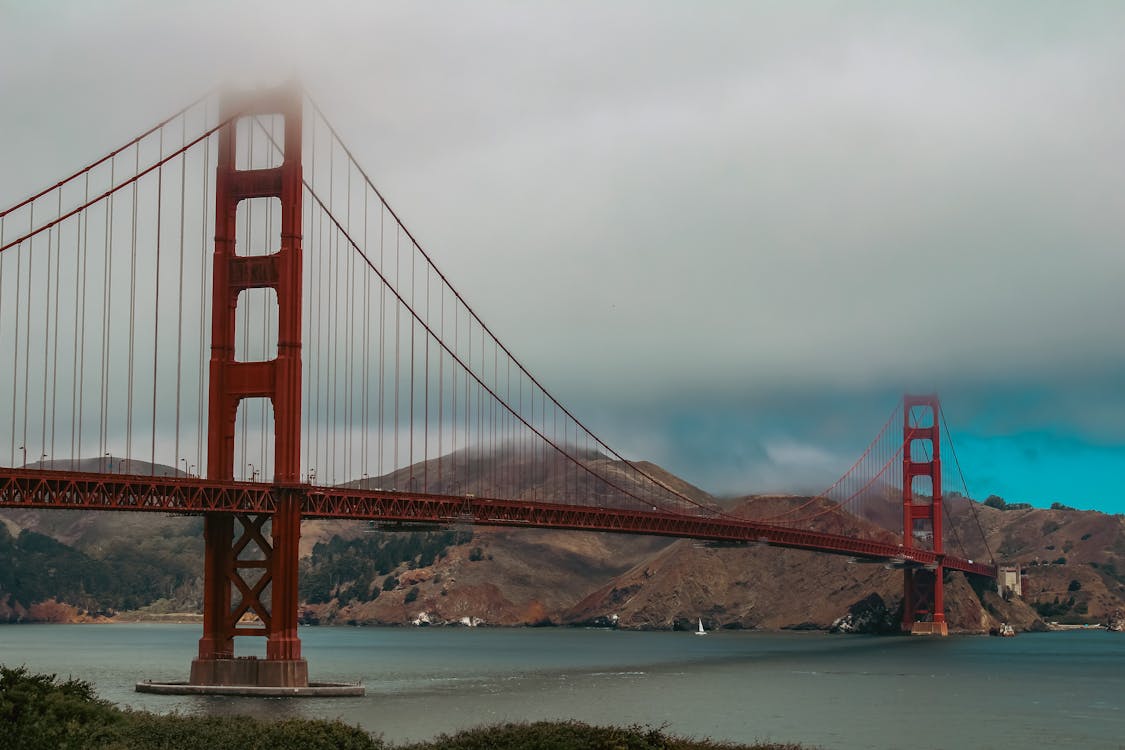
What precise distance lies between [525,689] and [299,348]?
19275 mm

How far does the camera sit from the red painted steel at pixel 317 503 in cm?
5381

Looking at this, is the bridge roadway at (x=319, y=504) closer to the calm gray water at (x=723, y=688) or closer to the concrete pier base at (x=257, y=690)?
the concrete pier base at (x=257, y=690)

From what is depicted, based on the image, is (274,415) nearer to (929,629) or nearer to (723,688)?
(723,688)

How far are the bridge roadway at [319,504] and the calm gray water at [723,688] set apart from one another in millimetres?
7265

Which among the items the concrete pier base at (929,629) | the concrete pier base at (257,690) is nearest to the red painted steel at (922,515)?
the concrete pier base at (929,629)

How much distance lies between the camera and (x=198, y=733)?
36.1 m

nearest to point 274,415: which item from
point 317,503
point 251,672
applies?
point 317,503

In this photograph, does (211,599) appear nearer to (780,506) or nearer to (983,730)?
(983,730)

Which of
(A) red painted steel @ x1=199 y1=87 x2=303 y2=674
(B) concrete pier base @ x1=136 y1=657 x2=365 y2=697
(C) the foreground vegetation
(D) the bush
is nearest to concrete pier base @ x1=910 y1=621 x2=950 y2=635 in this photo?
(B) concrete pier base @ x1=136 y1=657 x2=365 y2=697

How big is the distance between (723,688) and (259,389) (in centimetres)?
2762

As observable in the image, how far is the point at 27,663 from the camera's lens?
101 metres

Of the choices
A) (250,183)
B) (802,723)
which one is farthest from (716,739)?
(250,183)

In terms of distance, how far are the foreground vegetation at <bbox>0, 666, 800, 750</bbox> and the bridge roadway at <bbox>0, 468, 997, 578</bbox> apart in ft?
55.1

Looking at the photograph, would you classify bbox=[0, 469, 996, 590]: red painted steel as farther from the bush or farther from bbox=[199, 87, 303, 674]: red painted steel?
the bush
